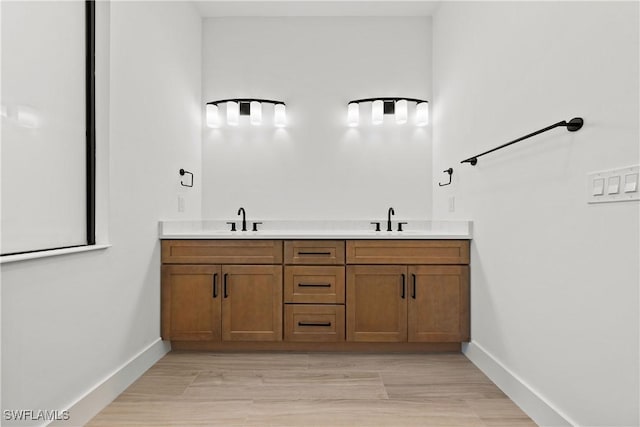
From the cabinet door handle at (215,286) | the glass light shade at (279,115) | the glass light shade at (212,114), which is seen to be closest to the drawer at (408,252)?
the cabinet door handle at (215,286)

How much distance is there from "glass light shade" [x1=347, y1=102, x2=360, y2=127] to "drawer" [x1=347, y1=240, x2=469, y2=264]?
1.09 meters

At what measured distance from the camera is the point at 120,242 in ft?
7.33

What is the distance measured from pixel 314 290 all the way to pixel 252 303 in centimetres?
40

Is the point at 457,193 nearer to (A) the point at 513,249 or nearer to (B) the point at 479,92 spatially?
(B) the point at 479,92

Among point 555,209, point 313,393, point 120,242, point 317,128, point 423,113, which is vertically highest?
point 423,113

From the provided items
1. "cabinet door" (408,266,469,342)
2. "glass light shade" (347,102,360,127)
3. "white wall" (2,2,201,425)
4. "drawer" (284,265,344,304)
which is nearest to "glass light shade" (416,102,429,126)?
"glass light shade" (347,102,360,127)

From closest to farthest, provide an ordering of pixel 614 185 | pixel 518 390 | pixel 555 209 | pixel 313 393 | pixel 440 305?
1. pixel 614 185
2. pixel 555 209
3. pixel 518 390
4. pixel 313 393
5. pixel 440 305

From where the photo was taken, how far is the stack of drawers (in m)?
2.81

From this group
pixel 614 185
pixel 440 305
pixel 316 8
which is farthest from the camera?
pixel 316 8

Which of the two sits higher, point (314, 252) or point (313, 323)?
point (314, 252)

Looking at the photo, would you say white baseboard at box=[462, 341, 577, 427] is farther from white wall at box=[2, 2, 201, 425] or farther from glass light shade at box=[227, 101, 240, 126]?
glass light shade at box=[227, 101, 240, 126]

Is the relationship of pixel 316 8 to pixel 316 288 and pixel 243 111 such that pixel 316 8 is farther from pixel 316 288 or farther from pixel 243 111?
pixel 316 288

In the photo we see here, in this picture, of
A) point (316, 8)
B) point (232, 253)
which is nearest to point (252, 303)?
point (232, 253)

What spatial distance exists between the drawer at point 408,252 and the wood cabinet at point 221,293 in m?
0.51
